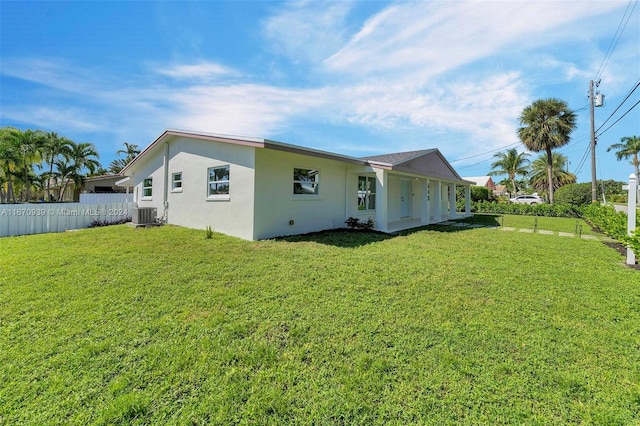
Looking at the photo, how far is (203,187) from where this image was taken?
10273mm

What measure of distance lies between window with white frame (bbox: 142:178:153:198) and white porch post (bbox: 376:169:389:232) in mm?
11153

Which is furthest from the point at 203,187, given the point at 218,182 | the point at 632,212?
the point at 632,212

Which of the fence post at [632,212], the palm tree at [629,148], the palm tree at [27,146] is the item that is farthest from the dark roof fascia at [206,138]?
the palm tree at [629,148]

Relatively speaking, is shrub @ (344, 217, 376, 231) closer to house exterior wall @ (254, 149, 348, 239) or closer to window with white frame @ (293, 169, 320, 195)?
house exterior wall @ (254, 149, 348, 239)

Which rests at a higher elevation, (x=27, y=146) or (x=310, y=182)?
(x=27, y=146)

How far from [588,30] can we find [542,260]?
8884 mm

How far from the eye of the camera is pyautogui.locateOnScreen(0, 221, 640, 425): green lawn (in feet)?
7.21

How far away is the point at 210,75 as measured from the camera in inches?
419

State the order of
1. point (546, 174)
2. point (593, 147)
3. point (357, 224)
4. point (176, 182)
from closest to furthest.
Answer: point (357, 224) < point (176, 182) < point (593, 147) < point (546, 174)

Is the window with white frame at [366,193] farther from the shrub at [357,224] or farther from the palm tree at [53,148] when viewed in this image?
the palm tree at [53,148]

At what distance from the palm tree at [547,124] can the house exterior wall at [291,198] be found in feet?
81.3

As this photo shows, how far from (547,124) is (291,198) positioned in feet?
93.6

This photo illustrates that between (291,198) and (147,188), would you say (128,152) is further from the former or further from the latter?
(291,198)

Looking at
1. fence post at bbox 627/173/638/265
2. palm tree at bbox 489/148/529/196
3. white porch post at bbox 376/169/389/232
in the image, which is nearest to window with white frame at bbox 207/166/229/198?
white porch post at bbox 376/169/389/232
